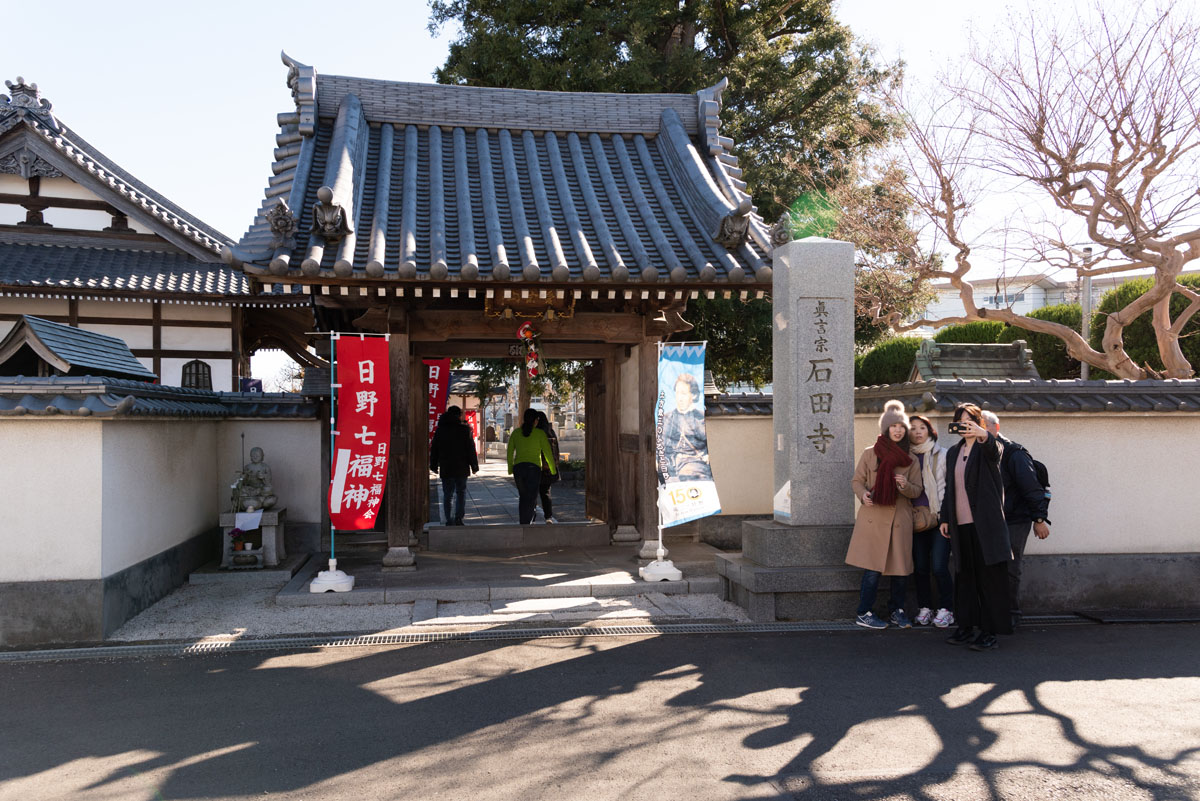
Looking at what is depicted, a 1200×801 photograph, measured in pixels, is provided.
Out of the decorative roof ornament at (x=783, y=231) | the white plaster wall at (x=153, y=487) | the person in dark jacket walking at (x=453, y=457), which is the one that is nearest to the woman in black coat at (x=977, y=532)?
the decorative roof ornament at (x=783, y=231)

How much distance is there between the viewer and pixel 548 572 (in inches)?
367

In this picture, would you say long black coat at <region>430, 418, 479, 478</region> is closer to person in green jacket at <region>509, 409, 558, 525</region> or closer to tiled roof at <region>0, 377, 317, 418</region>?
person in green jacket at <region>509, 409, 558, 525</region>

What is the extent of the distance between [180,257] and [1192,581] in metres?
15.9

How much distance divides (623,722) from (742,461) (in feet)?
24.0

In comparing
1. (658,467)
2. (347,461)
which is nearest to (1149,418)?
(658,467)

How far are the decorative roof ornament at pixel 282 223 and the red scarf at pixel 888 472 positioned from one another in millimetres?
6155

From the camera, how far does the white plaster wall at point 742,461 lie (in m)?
12.0

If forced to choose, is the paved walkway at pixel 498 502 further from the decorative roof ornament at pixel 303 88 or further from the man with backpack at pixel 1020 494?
the man with backpack at pixel 1020 494

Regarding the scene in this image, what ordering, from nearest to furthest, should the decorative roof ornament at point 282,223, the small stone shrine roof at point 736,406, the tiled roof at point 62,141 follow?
1. the decorative roof ornament at point 282,223
2. the small stone shrine roof at point 736,406
3. the tiled roof at point 62,141

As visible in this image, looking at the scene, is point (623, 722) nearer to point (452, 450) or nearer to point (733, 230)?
point (733, 230)

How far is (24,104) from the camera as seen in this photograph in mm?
14469

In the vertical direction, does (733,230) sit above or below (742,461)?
above

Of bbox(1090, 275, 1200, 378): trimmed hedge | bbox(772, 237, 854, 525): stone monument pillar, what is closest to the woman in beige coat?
bbox(772, 237, 854, 525): stone monument pillar

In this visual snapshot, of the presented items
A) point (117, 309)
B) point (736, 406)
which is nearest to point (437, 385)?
point (736, 406)
